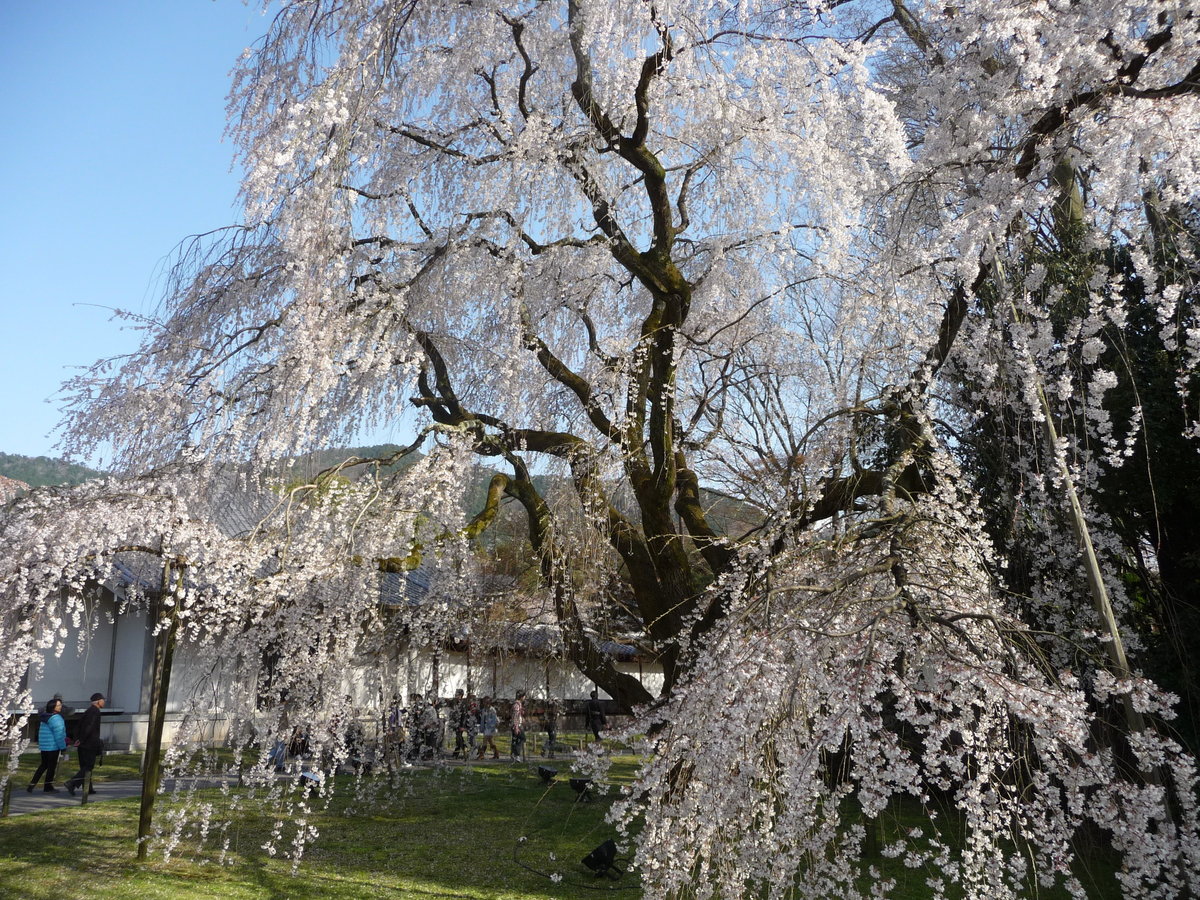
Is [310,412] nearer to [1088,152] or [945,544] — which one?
[945,544]

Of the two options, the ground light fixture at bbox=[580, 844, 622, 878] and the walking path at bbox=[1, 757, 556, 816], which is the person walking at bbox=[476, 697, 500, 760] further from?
the ground light fixture at bbox=[580, 844, 622, 878]

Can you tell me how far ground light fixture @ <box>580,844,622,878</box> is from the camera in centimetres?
650

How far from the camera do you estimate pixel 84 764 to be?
9.06 metres

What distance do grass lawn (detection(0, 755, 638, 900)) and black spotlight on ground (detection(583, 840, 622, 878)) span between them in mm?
84

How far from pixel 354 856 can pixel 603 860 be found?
219cm

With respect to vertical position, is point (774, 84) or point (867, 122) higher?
point (774, 84)

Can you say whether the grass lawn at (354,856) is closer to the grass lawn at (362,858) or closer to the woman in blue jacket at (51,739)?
the grass lawn at (362,858)

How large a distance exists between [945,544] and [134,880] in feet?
19.6

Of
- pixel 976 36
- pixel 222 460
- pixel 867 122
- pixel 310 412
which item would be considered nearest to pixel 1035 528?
pixel 867 122

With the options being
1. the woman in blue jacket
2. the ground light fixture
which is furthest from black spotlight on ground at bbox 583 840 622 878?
the woman in blue jacket

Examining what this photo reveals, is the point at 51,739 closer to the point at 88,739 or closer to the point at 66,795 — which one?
the point at 88,739

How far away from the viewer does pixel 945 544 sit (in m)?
4.16

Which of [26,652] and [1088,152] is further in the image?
[26,652]

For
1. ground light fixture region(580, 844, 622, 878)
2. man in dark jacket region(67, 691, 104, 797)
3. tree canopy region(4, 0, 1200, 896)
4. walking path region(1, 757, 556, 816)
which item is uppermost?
tree canopy region(4, 0, 1200, 896)
